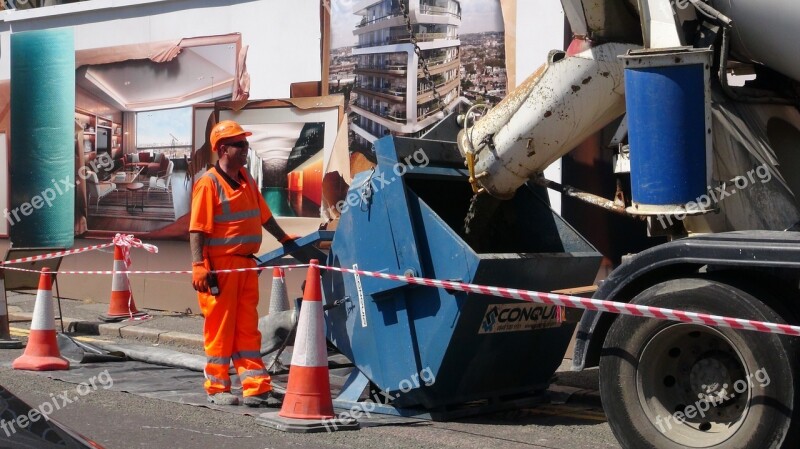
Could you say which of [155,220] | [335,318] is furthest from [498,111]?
[155,220]

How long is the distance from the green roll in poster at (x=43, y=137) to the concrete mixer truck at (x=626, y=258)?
7092mm

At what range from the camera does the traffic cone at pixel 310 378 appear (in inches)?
235

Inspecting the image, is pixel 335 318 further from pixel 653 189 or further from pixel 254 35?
pixel 254 35

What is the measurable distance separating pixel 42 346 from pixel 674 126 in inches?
204

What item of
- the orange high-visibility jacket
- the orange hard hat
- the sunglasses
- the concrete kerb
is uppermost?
the orange hard hat

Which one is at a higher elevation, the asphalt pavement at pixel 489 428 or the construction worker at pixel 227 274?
the construction worker at pixel 227 274

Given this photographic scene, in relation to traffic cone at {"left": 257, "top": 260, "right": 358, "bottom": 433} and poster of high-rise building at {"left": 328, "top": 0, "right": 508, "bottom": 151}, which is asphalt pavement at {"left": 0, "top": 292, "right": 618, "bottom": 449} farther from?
poster of high-rise building at {"left": 328, "top": 0, "right": 508, "bottom": 151}

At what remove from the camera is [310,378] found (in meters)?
5.98

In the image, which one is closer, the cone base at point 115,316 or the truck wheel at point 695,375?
the truck wheel at point 695,375

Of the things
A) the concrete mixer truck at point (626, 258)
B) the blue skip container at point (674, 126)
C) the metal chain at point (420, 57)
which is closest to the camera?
the concrete mixer truck at point (626, 258)

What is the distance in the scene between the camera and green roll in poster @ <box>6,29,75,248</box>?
43.1 ft
